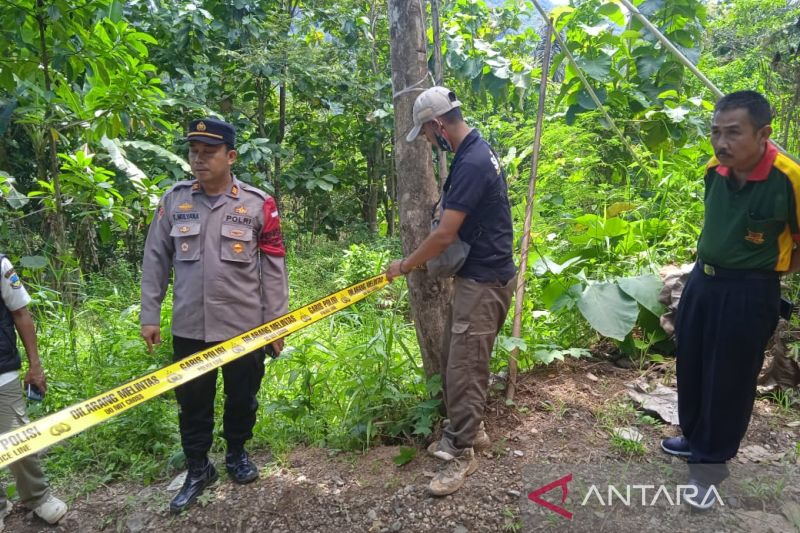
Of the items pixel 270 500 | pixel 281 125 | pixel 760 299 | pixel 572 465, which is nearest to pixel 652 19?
pixel 760 299

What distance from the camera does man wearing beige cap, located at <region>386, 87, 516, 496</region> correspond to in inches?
94.5

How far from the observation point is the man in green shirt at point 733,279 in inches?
81.9

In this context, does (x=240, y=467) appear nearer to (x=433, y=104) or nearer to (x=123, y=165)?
(x=433, y=104)

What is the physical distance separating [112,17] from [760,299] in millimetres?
3893

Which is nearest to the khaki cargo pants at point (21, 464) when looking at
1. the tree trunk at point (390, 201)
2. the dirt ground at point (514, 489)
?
the dirt ground at point (514, 489)

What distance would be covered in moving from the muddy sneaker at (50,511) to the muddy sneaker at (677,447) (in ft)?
10.2

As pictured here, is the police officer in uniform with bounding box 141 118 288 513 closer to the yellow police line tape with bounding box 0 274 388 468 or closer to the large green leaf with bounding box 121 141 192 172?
the yellow police line tape with bounding box 0 274 388 468

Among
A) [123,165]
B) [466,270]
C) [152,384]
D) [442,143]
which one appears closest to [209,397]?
[152,384]

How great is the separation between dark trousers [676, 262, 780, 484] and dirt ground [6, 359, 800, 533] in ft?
0.69

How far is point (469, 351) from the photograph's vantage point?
2.50 meters

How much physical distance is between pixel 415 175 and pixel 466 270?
2.16 feet

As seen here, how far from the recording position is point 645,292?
3.47 metres

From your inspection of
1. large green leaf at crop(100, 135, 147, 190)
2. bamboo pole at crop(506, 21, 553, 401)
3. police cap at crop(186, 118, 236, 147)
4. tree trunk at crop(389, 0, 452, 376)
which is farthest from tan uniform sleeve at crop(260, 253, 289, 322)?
large green leaf at crop(100, 135, 147, 190)

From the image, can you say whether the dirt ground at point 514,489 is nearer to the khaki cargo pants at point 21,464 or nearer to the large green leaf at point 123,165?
the khaki cargo pants at point 21,464
